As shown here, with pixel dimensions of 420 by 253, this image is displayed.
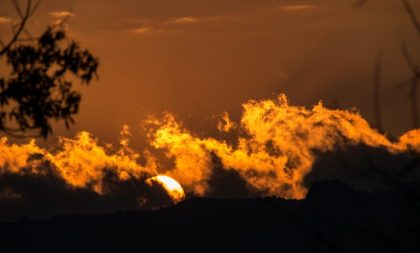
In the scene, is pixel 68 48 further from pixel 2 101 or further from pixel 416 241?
pixel 416 241

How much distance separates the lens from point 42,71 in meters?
27.2

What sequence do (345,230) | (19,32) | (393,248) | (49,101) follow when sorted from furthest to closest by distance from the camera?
(49,101) → (19,32) → (345,230) → (393,248)

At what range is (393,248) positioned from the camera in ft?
49.1

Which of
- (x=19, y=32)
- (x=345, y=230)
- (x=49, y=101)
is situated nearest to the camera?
(x=345, y=230)

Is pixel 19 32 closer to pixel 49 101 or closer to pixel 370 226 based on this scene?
pixel 49 101

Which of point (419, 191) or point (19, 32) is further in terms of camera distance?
point (19, 32)

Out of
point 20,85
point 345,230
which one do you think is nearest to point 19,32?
point 20,85

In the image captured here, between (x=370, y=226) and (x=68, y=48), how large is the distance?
14.7m


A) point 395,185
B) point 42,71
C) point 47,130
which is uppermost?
point 42,71

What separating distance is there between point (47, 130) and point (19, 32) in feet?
9.57

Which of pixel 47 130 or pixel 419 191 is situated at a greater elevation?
pixel 47 130

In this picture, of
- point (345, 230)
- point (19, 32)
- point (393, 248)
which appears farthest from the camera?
point (19, 32)

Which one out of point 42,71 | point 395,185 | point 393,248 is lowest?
point 393,248

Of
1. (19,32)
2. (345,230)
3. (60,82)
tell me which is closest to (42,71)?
(60,82)
